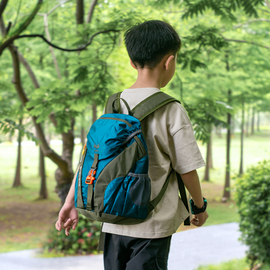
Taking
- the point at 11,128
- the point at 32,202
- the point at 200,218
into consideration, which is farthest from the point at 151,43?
the point at 32,202

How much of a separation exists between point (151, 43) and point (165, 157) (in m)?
0.43

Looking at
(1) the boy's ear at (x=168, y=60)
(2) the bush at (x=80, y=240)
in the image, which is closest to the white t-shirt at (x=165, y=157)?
(1) the boy's ear at (x=168, y=60)

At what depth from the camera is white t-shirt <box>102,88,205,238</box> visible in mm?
1063

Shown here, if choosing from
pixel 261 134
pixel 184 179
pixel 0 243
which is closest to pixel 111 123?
pixel 184 179

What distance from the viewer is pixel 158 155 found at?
110cm

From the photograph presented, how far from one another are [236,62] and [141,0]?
3393 mm

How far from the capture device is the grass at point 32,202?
8.23 m

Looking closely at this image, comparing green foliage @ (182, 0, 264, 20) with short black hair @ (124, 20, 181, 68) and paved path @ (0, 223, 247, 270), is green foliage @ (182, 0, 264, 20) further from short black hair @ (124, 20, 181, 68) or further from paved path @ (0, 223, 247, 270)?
paved path @ (0, 223, 247, 270)

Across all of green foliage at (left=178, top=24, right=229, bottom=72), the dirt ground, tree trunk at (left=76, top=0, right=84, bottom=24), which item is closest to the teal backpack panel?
green foliage at (left=178, top=24, right=229, bottom=72)

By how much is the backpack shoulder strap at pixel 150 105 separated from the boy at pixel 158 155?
35 mm

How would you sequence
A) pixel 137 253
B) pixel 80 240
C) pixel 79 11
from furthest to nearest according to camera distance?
1. pixel 80 240
2. pixel 79 11
3. pixel 137 253

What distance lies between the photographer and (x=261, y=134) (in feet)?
75.0

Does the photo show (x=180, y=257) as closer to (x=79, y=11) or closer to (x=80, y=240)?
(x=80, y=240)

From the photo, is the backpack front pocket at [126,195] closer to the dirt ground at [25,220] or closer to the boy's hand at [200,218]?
the boy's hand at [200,218]
